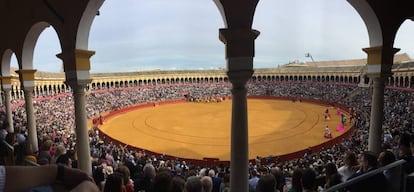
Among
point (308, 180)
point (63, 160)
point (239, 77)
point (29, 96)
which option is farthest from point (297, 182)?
point (29, 96)

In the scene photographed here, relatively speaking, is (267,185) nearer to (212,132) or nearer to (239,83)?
(239,83)

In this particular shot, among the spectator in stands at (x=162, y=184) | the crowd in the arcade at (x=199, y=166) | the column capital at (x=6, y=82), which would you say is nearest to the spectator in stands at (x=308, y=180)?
the crowd in the arcade at (x=199, y=166)

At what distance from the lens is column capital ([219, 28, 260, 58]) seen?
158 inches

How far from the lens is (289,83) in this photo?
198 feet

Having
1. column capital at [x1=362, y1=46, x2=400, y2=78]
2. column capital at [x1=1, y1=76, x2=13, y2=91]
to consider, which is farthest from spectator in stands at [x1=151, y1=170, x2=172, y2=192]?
column capital at [x1=1, y1=76, x2=13, y2=91]

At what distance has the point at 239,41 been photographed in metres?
4.03

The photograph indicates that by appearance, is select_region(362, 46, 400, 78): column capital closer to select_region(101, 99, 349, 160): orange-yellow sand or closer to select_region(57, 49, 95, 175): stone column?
select_region(57, 49, 95, 175): stone column

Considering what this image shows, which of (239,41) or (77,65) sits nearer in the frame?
(239,41)

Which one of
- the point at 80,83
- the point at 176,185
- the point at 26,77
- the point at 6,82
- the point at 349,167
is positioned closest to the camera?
the point at 176,185

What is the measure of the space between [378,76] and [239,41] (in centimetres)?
387

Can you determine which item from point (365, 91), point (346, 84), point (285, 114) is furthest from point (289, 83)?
point (285, 114)

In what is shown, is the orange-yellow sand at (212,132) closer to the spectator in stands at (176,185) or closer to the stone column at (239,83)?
the stone column at (239,83)

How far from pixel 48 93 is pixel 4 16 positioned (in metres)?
39.7

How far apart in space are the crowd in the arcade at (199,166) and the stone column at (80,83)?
1.11 feet
